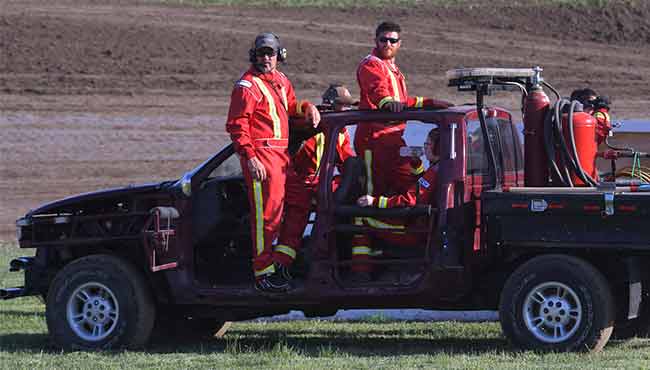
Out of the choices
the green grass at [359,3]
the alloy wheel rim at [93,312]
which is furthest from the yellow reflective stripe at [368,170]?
the green grass at [359,3]

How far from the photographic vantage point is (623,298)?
9156 millimetres

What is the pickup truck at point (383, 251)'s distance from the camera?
→ 8.93 m

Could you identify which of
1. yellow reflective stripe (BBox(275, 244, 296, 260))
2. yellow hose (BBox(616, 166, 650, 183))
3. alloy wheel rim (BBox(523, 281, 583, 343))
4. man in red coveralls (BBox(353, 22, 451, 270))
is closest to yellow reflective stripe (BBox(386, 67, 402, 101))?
man in red coveralls (BBox(353, 22, 451, 270))

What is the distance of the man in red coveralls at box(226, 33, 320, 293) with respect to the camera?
9.35 metres

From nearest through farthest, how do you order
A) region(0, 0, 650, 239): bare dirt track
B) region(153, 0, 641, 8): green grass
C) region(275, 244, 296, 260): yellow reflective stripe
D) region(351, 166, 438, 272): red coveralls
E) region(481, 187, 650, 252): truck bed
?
1. region(481, 187, 650, 252): truck bed
2. region(351, 166, 438, 272): red coveralls
3. region(275, 244, 296, 260): yellow reflective stripe
4. region(0, 0, 650, 239): bare dirt track
5. region(153, 0, 641, 8): green grass

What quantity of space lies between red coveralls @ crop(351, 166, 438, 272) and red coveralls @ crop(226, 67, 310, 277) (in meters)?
0.57

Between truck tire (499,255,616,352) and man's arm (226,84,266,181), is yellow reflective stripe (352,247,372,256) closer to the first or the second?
man's arm (226,84,266,181)

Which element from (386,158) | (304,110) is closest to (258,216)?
(304,110)

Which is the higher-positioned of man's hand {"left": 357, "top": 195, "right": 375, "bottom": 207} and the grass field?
man's hand {"left": 357, "top": 195, "right": 375, "bottom": 207}

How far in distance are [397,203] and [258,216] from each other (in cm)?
94

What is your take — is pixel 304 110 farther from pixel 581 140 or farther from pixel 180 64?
pixel 180 64

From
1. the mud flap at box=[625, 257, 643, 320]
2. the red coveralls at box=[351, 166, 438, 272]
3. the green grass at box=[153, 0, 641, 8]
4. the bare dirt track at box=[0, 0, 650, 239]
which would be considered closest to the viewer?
the mud flap at box=[625, 257, 643, 320]

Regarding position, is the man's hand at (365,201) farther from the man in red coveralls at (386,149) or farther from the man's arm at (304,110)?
the man's arm at (304,110)

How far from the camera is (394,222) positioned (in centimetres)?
928
